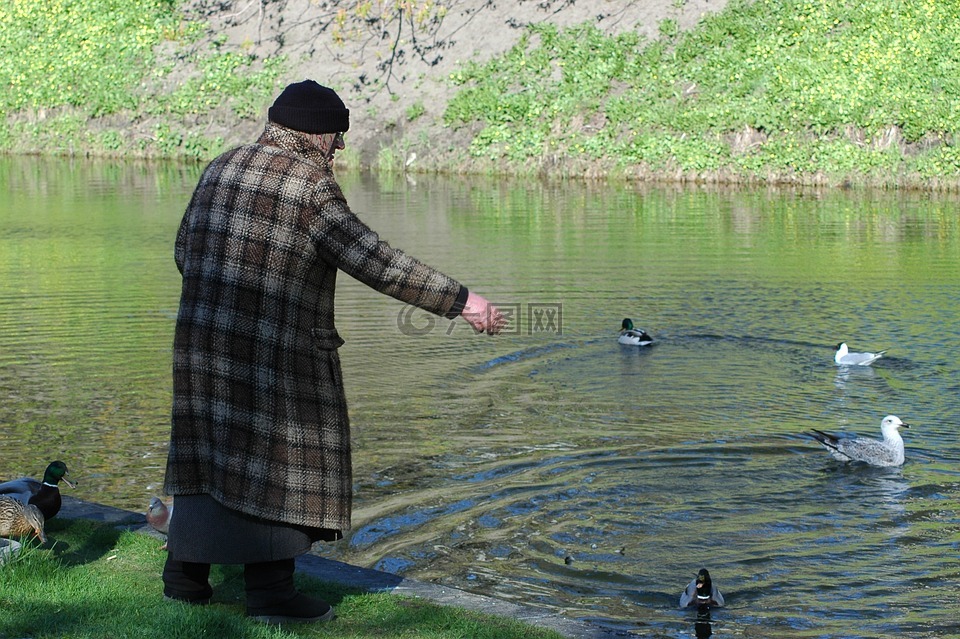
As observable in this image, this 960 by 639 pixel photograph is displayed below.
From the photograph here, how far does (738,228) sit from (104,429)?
14871 mm

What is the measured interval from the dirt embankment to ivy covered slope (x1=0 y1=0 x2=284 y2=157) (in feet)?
2.97

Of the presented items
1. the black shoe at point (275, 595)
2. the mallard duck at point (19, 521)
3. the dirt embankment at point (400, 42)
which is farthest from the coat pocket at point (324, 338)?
the dirt embankment at point (400, 42)

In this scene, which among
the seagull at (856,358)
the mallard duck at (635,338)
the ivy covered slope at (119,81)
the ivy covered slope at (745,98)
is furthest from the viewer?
the ivy covered slope at (119,81)

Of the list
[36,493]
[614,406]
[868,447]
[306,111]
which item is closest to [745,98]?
[614,406]

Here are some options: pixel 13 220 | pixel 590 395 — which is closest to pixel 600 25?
pixel 13 220

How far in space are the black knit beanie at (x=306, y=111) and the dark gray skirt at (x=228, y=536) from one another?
1.59 metres

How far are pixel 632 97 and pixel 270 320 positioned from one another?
2968cm

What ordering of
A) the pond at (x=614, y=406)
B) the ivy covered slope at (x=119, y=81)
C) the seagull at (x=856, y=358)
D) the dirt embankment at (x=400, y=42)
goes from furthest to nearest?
the ivy covered slope at (x=119, y=81), the dirt embankment at (x=400, y=42), the seagull at (x=856, y=358), the pond at (x=614, y=406)

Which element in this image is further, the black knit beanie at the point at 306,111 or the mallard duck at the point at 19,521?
the mallard duck at the point at 19,521

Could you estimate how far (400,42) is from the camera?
40.4 metres

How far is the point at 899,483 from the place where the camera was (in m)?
10.0

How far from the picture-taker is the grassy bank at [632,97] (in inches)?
1179

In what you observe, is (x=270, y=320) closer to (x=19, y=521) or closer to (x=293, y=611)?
(x=293, y=611)

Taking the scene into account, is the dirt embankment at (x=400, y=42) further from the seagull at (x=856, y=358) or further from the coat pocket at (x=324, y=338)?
the coat pocket at (x=324, y=338)
